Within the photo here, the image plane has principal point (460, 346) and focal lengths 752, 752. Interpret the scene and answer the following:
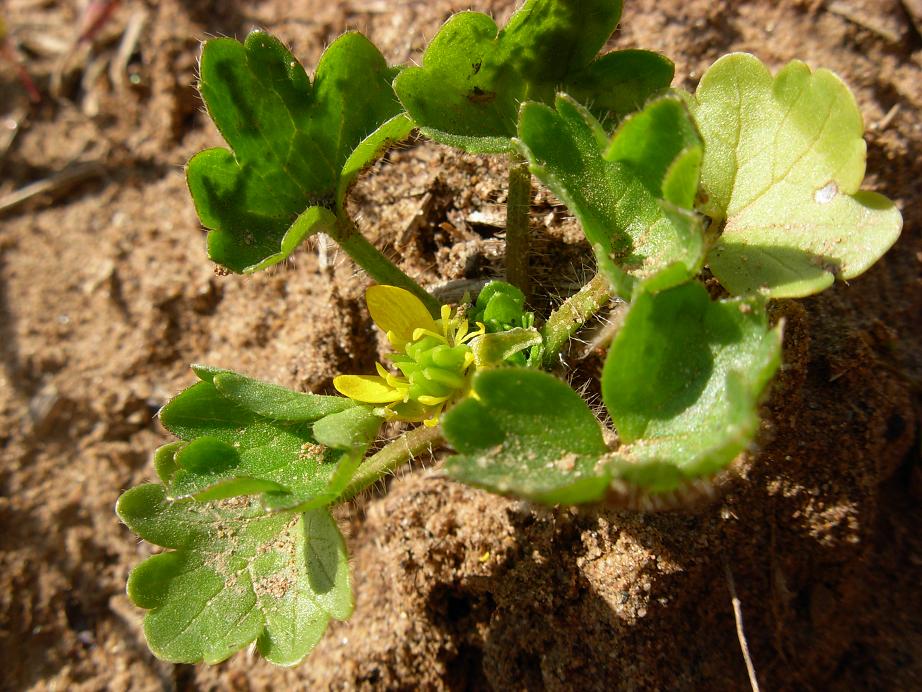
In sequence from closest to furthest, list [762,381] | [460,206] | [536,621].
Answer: [762,381], [536,621], [460,206]

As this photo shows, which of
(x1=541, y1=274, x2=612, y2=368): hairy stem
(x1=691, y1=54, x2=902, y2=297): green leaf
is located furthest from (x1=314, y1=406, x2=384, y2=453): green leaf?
(x1=691, y1=54, x2=902, y2=297): green leaf

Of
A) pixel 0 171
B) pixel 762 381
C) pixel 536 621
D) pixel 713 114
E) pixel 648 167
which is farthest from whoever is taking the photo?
pixel 0 171

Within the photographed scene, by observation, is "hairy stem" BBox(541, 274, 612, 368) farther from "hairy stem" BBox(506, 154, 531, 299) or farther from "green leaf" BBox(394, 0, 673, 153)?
"green leaf" BBox(394, 0, 673, 153)

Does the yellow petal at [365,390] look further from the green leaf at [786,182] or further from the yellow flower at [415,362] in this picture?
the green leaf at [786,182]

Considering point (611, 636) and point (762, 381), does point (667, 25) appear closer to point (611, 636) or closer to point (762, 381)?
point (762, 381)

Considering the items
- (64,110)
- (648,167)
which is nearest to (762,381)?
(648,167)

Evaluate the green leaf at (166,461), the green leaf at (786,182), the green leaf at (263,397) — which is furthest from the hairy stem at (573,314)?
the green leaf at (166,461)

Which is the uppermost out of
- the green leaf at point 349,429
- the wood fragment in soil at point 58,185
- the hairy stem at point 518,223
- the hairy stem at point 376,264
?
the hairy stem at point 518,223
